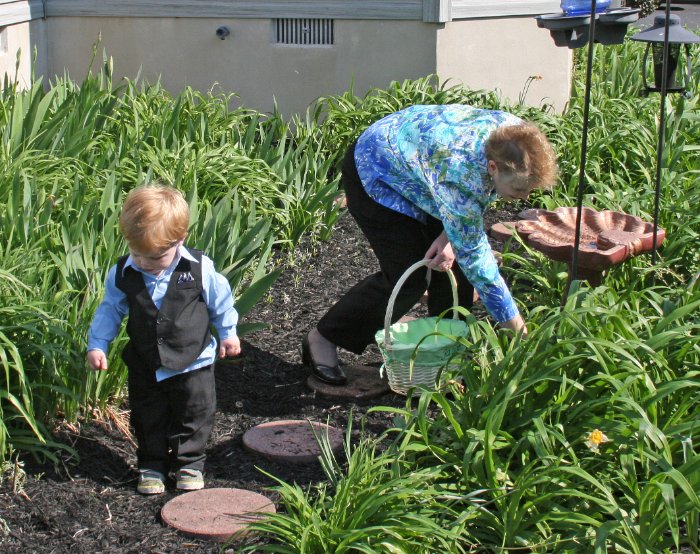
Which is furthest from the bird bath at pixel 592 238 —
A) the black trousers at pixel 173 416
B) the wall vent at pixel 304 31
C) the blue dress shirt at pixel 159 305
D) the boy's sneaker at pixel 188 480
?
the wall vent at pixel 304 31

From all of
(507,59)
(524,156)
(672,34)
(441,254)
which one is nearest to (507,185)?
(524,156)

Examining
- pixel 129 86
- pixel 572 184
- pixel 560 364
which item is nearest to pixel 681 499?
pixel 560 364

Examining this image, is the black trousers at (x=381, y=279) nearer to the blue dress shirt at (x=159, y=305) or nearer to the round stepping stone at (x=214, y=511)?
the blue dress shirt at (x=159, y=305)

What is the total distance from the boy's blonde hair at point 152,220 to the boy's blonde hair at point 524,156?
0.96m

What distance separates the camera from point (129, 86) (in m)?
6.07

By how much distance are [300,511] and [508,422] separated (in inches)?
24.9

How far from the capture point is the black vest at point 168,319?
3066 millimetres

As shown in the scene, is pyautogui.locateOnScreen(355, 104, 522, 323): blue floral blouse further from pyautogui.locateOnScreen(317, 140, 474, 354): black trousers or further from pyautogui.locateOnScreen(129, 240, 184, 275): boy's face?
pyautogui.locateOnScreen(129, 240, 184, 275): boy's face

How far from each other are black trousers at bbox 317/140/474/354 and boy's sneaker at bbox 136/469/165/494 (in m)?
0.99

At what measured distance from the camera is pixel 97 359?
10.00 ft

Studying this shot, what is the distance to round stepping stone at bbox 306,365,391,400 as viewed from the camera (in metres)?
3.85

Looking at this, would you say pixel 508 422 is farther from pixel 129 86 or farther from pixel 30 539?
pixel 129 86

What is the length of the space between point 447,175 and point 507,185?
0.22 metres

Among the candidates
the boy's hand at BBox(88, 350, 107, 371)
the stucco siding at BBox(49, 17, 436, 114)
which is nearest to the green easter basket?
the boy's hand at BBox(88, 350, 107, 371)
